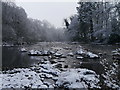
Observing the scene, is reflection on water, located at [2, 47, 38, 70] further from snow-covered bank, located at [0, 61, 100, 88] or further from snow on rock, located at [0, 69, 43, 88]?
snow-covered bank, located at [0, 61, 100, 88]

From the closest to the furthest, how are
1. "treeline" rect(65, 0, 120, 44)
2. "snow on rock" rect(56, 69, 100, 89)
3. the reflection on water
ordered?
"snow on rock" rect(56, 69, 100, 89) → the reflection on water → "treeline" rect(65, 0, 120, 44)

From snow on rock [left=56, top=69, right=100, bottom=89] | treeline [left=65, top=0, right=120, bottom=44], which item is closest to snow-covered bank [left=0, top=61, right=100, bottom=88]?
snow on rock [left=56, top=69, right=100, bottom=89]

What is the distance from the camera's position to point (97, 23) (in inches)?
2196

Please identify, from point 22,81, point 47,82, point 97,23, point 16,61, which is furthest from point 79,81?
point 97,23

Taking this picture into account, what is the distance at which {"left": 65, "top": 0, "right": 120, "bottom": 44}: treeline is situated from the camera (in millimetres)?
46156

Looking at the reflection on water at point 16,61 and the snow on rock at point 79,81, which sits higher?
the reflection on water at point 16,61

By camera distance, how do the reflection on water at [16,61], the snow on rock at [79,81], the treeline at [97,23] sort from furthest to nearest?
the treeline at [97,23] → the reflection on water at [16,61] → the snow on rock at [79,81]

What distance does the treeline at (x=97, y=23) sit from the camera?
46.2 m

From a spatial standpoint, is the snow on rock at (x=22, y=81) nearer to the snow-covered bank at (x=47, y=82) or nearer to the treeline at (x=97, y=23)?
the snow-covered bank at (x=47, y=82)

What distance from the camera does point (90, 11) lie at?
56000 millimetres

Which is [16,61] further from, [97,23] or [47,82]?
[97,23]

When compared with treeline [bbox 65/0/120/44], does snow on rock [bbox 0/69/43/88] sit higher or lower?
lower

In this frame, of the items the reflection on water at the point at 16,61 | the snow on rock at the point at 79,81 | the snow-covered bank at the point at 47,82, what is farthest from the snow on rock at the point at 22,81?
the reflection on water at the point at 16,61

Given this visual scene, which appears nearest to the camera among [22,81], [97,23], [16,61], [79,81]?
[79,81]
